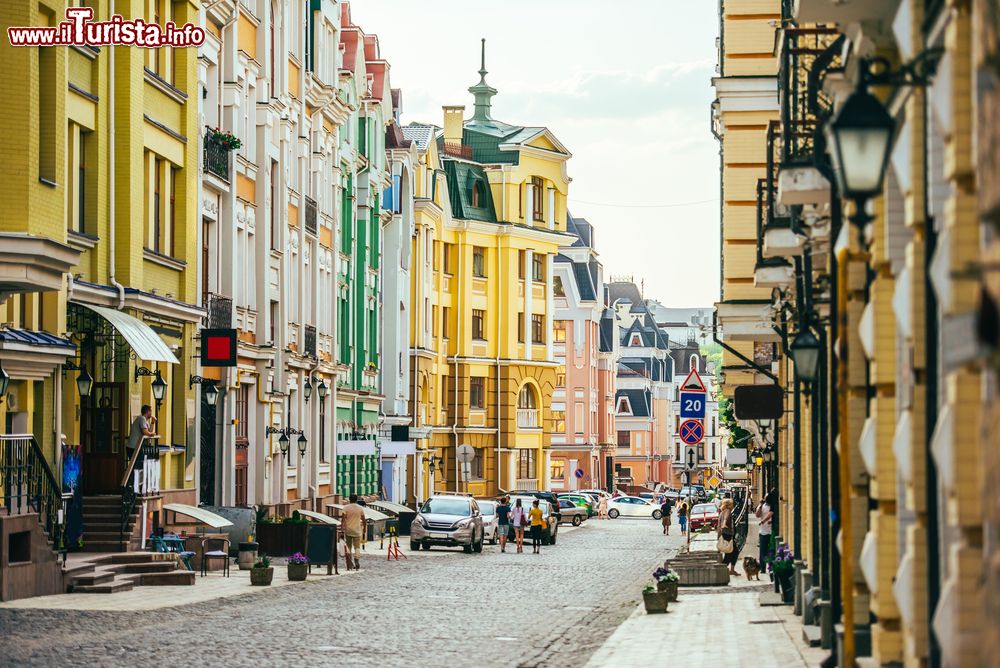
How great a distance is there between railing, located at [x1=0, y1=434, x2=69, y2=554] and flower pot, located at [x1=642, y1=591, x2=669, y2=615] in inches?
340

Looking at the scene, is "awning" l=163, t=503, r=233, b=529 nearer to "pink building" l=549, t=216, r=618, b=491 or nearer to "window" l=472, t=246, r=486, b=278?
"window" l=472, t=246, r=486, b=278

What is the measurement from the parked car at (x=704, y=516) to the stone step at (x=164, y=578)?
106 feet

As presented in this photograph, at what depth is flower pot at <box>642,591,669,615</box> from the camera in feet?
84.0

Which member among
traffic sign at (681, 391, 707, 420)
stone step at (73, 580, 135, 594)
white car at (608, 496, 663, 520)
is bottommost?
white car at (608, 496, 663, 520)

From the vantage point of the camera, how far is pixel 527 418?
86688 millimetres

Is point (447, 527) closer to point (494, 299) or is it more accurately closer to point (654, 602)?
point (654, 602)

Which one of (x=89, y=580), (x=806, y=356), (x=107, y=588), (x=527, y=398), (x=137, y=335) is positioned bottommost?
(x=107, y=588)

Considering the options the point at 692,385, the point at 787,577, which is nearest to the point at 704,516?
the point at 692,385

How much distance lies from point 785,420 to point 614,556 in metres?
17.2

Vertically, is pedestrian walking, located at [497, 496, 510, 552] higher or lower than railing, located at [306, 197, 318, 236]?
lower

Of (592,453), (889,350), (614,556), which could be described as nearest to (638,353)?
(592,453)

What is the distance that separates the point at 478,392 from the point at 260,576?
179 ft

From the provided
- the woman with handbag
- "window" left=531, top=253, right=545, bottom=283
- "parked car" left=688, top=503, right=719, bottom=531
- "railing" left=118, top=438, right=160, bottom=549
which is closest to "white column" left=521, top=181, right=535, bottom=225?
"window" left=531, top=253, right=545, bottom=283

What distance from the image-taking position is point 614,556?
48.7 meters
